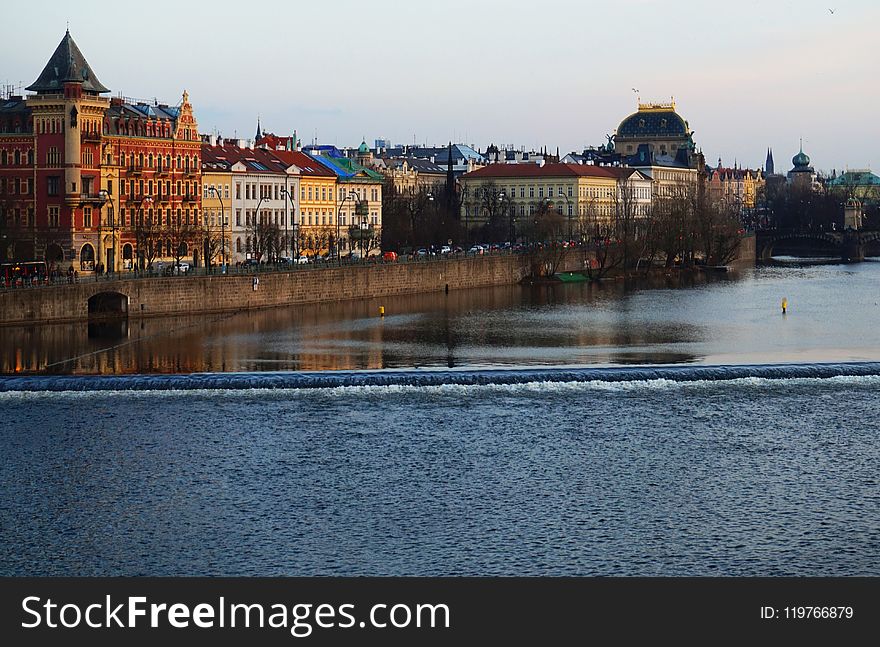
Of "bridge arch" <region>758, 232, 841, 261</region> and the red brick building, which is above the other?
the red brick building

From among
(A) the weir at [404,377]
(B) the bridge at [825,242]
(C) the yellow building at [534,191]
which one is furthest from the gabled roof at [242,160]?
(B) the bridge at [825,242]

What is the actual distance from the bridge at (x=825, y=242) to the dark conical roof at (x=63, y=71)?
68.3 m

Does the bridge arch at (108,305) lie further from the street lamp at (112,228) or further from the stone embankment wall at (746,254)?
the stone embankment wall at (746,254)

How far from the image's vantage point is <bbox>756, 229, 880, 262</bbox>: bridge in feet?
406

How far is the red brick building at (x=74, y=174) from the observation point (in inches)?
2511

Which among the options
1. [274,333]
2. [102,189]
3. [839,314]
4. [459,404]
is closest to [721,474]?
[459,404]

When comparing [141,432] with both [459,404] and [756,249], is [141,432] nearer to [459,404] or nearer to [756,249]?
[459,404]

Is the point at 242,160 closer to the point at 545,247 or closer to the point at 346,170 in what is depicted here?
the point at 346,170

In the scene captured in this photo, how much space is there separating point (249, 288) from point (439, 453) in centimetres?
3120

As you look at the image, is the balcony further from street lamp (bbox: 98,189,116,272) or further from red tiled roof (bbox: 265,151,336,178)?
red tiled roof (bbox: 265,151,336,178)

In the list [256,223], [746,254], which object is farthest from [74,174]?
[746,254]

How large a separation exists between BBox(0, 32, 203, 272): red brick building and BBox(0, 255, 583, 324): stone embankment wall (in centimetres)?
593

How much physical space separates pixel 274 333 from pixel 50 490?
24.3m

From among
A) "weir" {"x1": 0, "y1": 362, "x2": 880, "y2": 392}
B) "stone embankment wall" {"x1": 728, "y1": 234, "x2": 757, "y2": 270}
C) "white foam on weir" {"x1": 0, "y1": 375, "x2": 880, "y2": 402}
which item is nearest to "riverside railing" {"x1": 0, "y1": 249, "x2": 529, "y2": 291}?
"weir" {"x1": 0, "y1": 362, "x2": 880, "y2": 392}
